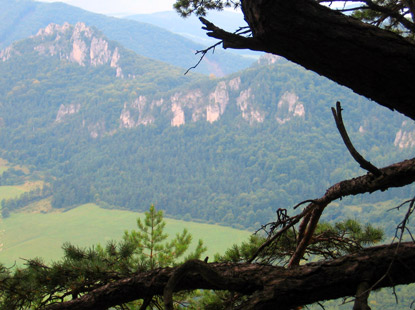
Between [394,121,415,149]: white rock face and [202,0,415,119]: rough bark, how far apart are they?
110 metres

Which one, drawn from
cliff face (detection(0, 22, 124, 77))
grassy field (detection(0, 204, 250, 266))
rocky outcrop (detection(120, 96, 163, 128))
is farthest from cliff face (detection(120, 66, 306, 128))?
grassy field (detection(0, 204, 250, 266))

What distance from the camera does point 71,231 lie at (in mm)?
90000

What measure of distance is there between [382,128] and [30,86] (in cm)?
11824

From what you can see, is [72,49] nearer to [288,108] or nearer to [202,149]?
[202,149]

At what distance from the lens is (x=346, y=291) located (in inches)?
72.1

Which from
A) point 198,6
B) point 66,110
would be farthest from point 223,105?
point 198,6

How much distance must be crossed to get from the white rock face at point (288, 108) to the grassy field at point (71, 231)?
4592 cm

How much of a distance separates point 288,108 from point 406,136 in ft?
111

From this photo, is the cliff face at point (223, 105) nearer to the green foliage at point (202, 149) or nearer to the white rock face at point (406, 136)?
the green foliage at point (202, 149)

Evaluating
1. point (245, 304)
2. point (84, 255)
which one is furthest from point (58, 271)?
point (245, 304)

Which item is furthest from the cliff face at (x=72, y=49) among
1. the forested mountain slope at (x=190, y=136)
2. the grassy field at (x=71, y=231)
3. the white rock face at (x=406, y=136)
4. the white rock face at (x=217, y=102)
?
the white rock face at (x=406, y=136)

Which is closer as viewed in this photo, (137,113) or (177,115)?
(177,115)

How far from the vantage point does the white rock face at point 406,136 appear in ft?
342

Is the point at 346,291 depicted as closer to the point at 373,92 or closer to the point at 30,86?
the point at 373,92
